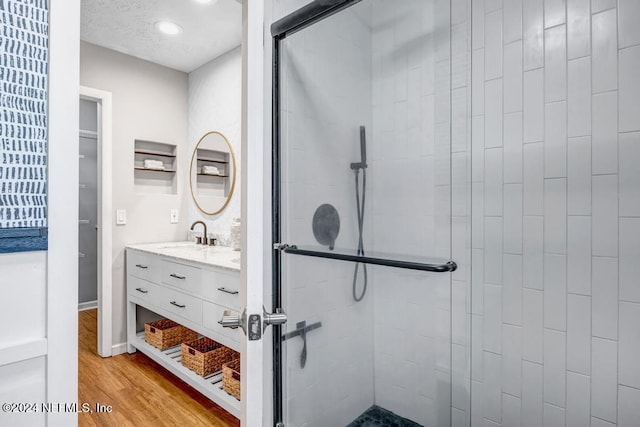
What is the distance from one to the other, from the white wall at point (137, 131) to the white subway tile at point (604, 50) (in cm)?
310

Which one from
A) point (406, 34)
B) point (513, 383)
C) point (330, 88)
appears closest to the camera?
point (406, 34)

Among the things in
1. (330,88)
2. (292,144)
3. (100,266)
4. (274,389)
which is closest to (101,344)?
(100,266)

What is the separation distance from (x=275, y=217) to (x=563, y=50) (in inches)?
48.0

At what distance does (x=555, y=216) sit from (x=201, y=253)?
7.09 feet

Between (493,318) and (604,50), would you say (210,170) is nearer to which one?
(493,318)

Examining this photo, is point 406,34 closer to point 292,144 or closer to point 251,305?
point 292,144

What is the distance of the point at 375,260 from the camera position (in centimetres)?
90

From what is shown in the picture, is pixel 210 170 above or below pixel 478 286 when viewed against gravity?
above

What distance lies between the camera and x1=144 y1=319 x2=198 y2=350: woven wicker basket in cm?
260

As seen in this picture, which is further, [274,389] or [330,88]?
[274,389]

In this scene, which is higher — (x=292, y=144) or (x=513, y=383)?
(x=292, y=144)

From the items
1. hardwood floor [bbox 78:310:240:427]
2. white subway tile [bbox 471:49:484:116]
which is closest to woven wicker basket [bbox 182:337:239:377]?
hardwood floor [bbox 78:310:240:427]

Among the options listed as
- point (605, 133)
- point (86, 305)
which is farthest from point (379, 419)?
point (86, 305)

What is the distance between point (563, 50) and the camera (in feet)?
4.00
